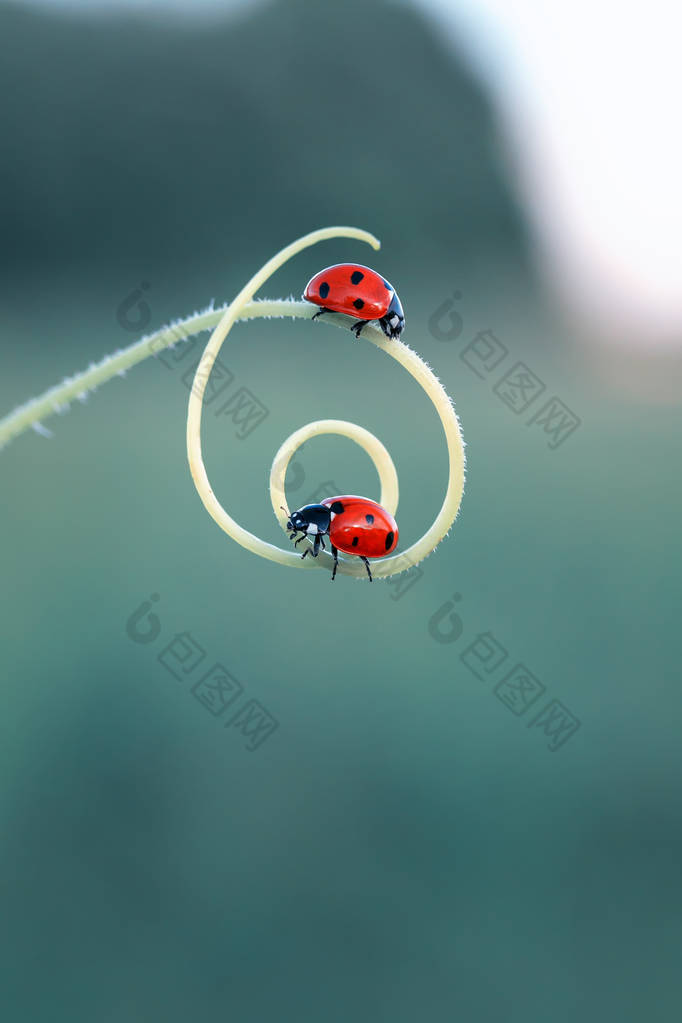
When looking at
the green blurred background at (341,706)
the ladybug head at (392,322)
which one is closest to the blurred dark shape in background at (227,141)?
the green blurred background at (341,706)

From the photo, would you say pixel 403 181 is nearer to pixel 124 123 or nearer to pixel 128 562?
pixel 124 123

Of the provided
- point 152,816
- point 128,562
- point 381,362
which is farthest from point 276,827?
point 381,362

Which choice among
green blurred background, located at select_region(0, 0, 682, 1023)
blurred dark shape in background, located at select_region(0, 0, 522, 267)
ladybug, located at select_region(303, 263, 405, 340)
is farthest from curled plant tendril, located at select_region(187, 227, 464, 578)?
blurred dark shape in background, located at select_region(0, 0, 522, 267)

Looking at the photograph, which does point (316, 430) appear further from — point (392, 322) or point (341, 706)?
point (341, 706)

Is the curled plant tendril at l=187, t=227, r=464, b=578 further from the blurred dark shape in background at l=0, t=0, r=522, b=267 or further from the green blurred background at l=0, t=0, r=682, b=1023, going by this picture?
the blurred dark shape in background at l=0, t=0, r=522, b=267

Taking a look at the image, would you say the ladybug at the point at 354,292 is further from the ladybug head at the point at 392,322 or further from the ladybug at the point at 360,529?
the ladybug at the point at 360,529

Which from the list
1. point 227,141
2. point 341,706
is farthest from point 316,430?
point 227,141
